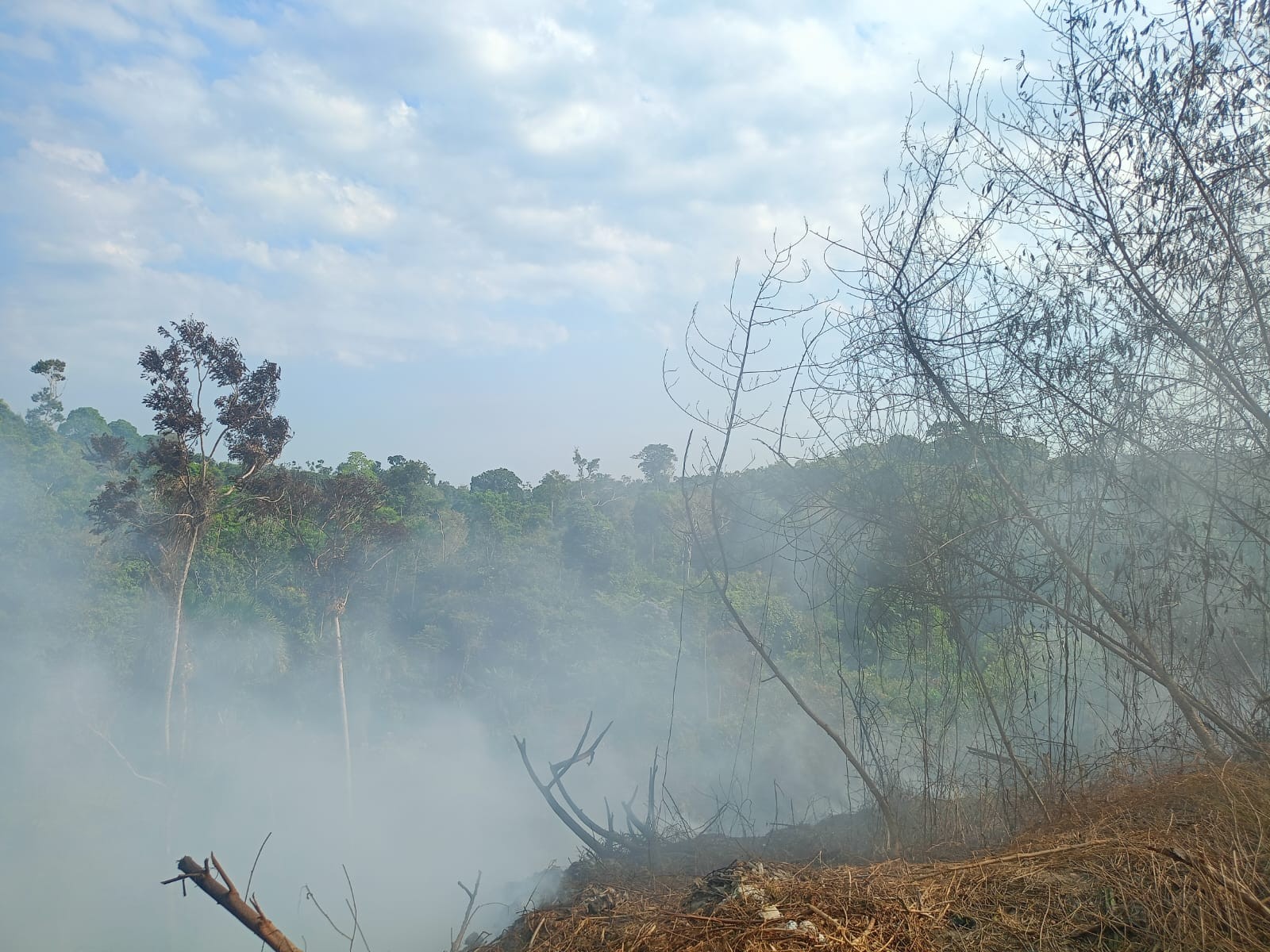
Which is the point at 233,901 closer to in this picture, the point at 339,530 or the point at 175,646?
the point at 175,646

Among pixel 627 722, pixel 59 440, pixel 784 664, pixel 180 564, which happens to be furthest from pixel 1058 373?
pixel 59 440

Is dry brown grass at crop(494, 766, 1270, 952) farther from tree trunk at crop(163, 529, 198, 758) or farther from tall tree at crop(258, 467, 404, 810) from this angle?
tall tree at crop(258, 467, 404, 810)

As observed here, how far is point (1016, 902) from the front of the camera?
3074 mm

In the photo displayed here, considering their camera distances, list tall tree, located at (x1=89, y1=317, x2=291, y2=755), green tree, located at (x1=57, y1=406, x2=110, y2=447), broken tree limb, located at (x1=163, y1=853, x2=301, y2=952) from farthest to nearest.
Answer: green tree, located at (x1=57, y1=406, x2=110, y2=447)
tall tree, located at (x1=89, y1=317, x2=291, y2=755)
broken tree limb, located at (x1=163, y1=853, x2=301, y2=952)

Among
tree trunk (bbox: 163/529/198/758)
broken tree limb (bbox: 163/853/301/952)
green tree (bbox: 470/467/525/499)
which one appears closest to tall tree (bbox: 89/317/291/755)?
tree trunk (bbox: 163/529/198/758)

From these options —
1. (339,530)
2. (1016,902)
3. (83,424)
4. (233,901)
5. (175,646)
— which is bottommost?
(1016,902)

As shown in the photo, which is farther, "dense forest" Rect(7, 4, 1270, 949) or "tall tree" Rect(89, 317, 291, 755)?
"tall tree" Rect(89, 317, 291, 755)

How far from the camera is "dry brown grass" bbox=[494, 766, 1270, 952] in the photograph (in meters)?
2.77

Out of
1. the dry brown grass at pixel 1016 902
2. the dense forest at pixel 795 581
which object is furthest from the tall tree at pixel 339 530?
the dry brown grass at pixel 1016 902

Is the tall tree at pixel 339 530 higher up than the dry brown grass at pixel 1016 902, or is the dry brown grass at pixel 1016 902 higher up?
the tall tree at pixel 339 530

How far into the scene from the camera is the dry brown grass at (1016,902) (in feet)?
9.09

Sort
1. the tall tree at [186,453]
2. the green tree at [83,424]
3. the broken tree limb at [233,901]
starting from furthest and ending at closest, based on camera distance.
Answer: the green tree at [83,424], the tall tree at [186,453], the broken tree limb at [233,901]

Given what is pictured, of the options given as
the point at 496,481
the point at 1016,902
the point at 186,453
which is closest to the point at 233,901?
the point at 1016,902

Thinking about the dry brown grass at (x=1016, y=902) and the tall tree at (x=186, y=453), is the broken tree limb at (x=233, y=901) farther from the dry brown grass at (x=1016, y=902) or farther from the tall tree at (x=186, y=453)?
the tall tree at (x=186, y=453)
